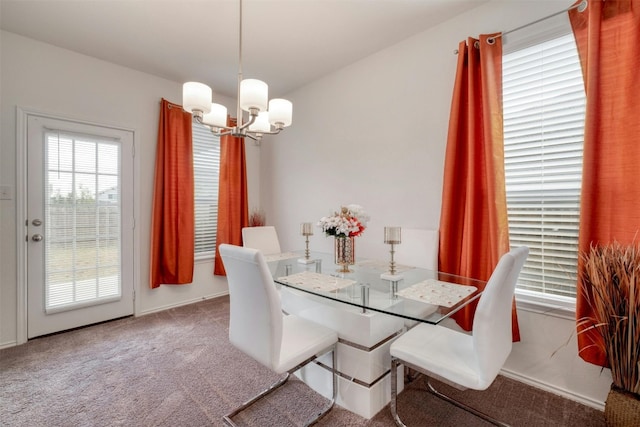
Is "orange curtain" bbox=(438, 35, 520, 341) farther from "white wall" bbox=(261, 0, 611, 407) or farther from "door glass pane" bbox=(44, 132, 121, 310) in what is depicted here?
"door glass pane" bbox=(44, 132, 121, 310)

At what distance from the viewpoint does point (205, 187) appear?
3787 mm

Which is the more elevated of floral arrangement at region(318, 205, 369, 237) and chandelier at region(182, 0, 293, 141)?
chandelier at region(182, 0, 293, 141)

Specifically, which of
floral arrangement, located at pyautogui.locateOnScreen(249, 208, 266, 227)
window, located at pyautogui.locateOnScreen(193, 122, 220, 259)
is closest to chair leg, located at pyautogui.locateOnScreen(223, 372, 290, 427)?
window, located at pyautogui.locateOnScreen(193, 122, 220, 259)

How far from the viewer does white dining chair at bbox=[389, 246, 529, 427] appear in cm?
125

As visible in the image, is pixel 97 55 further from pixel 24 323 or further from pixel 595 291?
pixel 595 291

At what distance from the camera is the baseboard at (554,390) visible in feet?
5.75

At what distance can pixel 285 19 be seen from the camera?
2348 mm

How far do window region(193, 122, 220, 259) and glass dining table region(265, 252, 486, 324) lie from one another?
1786 mm

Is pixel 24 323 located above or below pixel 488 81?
below

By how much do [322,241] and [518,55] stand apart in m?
2.44

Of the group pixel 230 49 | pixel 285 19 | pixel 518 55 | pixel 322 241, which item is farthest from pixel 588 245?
pixel 230 49

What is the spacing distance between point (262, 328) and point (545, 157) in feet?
6.96

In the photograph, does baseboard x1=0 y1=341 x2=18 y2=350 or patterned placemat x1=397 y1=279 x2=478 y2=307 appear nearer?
patterned placemat x1=397 y1=279 x2=478 y2=307

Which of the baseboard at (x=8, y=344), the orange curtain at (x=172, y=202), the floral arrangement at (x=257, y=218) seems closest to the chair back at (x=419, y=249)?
the floral arrangement at (x=257, y=218)
